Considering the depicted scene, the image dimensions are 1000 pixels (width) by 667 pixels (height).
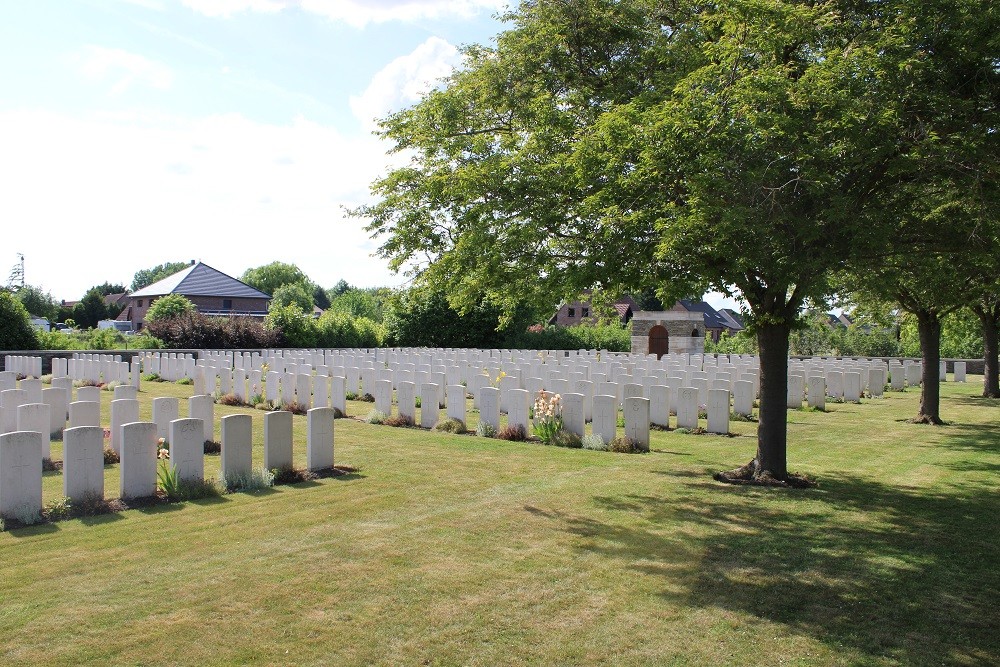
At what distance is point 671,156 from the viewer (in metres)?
7.46

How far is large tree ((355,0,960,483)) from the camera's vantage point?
23.9 ft

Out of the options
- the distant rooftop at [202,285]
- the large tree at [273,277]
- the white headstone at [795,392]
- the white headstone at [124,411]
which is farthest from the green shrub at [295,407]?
the large tree at [273,277]

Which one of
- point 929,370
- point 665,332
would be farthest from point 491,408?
point 665,332

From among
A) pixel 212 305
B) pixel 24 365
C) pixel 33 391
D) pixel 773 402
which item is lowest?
pixel 24 365

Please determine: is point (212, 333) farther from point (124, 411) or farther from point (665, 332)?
point (124, 411)

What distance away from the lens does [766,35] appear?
7.43 m

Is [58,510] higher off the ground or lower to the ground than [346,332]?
lower

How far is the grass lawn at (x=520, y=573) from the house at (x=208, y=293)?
5610 cm

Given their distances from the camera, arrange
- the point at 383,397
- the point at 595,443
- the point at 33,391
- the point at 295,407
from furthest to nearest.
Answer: the point at 295,407 < the point at 383,397 < the point at 33,391 < the point at 595,443

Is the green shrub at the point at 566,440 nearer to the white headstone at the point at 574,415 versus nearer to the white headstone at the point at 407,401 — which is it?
the white headstone at the point at 574,415

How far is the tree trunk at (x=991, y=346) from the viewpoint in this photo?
2245 centimetres

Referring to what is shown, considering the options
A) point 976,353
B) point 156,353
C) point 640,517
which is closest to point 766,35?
point 640,517

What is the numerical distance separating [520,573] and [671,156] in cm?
428

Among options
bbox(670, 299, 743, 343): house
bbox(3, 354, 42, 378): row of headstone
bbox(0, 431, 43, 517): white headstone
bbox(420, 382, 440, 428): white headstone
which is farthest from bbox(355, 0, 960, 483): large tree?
bbox(670, 299, 743, 343): house
